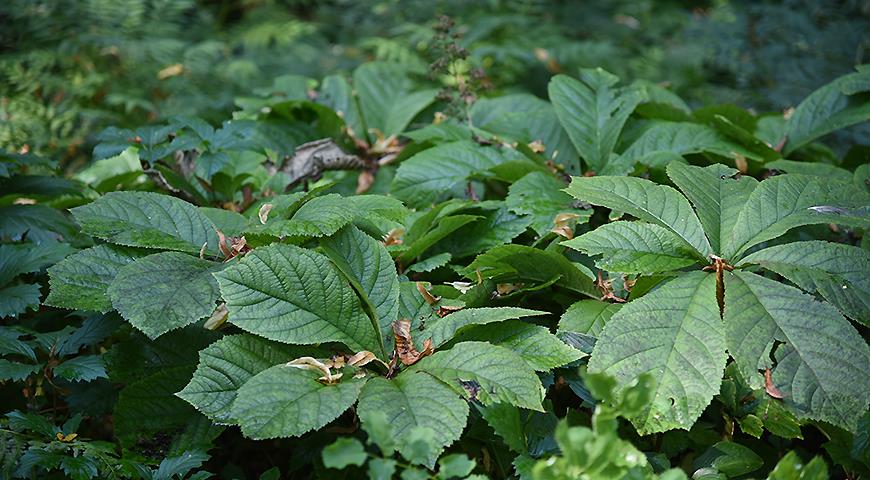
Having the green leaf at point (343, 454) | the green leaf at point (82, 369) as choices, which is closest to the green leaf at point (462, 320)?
the green leaf at point (343, 454)

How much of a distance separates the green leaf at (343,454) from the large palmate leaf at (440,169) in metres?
0.99

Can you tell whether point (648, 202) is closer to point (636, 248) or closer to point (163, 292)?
point (636, 248)

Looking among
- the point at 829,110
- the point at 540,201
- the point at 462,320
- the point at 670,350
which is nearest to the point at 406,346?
the point at 462,320

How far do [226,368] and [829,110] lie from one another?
1826 millimetres

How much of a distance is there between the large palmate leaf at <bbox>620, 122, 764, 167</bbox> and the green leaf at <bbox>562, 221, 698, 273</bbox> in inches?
21.0

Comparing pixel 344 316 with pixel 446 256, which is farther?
pixel 446 256

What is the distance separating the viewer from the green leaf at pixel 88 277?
1360mm

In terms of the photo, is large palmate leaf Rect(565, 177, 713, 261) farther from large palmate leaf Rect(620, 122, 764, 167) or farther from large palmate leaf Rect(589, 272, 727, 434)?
large palmate leaf Rect(620, 122, 764, 167)

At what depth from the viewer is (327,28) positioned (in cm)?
608

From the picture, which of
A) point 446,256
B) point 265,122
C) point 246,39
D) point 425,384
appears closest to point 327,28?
point 246,39

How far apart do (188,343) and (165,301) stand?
0.23 metres

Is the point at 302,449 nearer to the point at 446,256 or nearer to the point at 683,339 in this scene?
the point at 446,256

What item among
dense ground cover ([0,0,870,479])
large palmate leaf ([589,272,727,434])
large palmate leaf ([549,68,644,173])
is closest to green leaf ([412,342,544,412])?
dense ground cover ([0,0,870,479])

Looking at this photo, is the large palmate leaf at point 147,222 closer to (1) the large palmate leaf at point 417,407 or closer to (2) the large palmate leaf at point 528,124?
(1) the large palmate leaf at point 417,407
